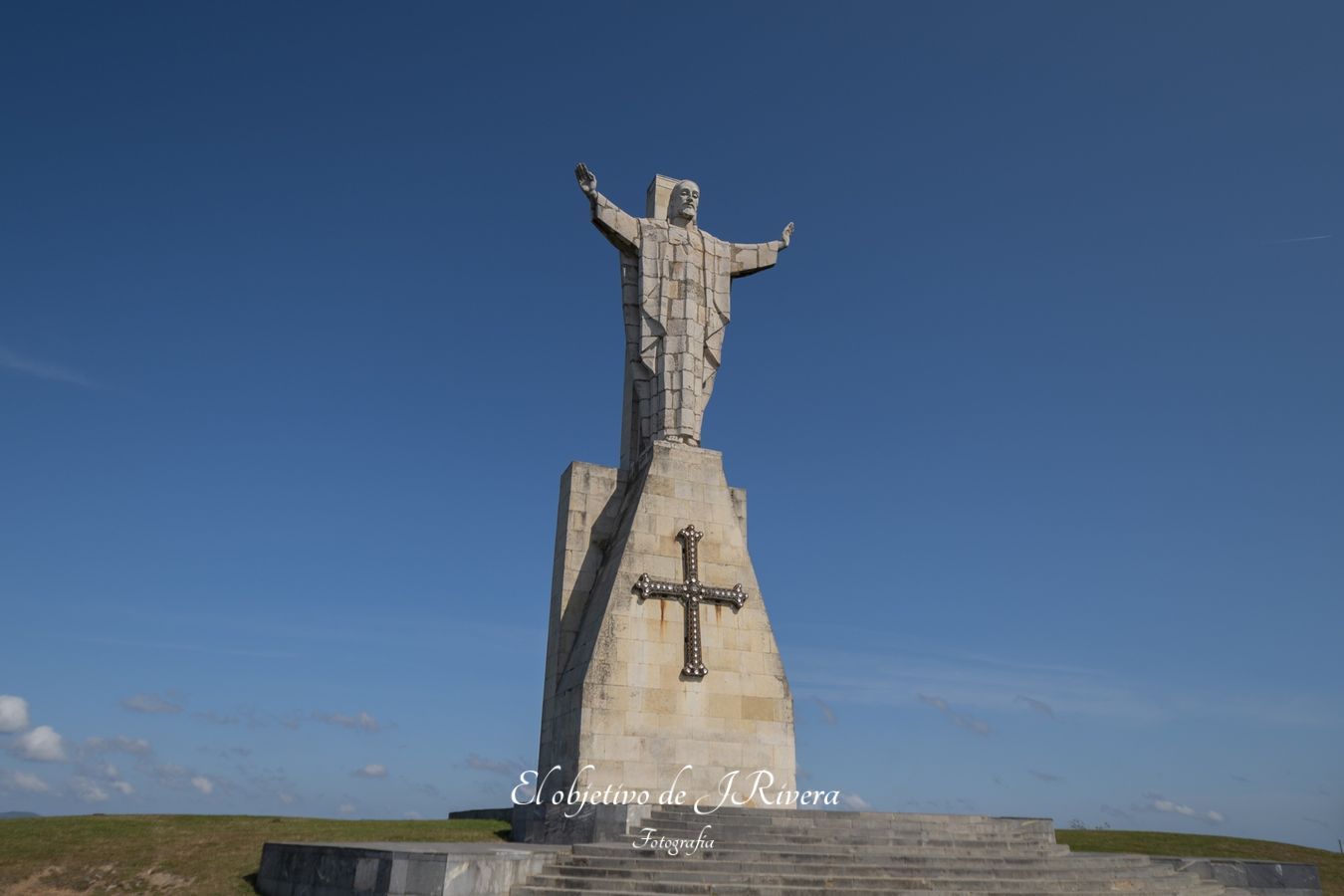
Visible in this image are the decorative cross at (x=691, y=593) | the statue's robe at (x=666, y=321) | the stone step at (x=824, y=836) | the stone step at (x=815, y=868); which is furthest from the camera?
the statue's robe at (x=666, y=321)

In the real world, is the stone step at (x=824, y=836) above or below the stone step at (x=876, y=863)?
above

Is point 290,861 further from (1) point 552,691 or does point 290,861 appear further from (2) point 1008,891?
(2) point 1008,891

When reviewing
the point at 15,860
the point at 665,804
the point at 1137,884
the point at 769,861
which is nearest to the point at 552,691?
the point at 665,804

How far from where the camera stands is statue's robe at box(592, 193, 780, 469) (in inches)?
746

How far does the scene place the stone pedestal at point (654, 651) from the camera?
15742mm

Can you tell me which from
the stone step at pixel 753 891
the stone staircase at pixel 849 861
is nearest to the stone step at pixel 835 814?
the stone staircase at pixel 849 861

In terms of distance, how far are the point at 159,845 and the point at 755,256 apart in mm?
14953

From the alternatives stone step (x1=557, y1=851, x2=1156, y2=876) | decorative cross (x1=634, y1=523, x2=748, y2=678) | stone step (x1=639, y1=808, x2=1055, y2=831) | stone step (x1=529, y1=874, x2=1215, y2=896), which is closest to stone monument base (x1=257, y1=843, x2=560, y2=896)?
stone step (x1=529, y1=874, x2=1215, y2=896)

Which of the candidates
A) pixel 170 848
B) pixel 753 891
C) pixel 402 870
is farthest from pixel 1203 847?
pixel 170 848

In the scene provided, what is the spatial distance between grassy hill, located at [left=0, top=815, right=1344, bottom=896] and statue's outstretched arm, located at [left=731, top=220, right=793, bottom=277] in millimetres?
11809

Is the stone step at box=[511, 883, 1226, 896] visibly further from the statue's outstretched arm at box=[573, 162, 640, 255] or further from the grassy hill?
the statue's outstretched arm at box=[573, 162, 640, 255]

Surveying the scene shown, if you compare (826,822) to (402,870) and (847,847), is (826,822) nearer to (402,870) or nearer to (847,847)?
(847,847)

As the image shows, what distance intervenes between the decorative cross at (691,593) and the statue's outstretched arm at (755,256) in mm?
5967

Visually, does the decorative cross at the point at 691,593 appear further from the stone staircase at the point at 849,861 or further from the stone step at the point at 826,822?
the stone step at the point at 826,822
